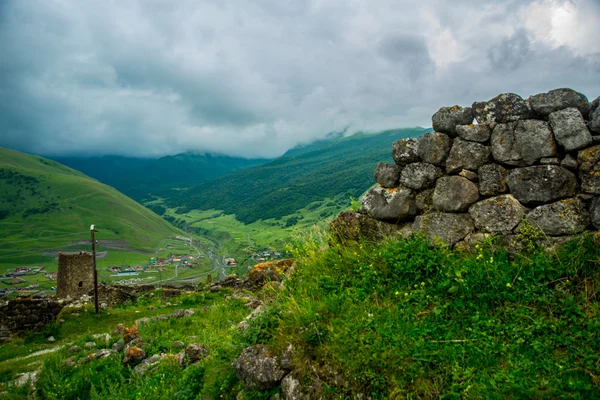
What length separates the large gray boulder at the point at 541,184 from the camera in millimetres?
6477

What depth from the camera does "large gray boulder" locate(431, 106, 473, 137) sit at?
8.16 metres

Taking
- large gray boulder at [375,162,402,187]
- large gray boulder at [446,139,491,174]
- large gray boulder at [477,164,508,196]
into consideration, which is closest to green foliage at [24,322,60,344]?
large gray boulder at [375,162,402,187]

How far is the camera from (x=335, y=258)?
26.2 feet

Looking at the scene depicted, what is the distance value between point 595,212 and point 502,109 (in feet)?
9.48

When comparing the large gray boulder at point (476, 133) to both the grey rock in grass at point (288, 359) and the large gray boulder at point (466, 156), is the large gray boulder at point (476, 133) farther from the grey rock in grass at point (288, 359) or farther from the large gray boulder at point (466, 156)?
the grey rock in grass at point (288, 359)

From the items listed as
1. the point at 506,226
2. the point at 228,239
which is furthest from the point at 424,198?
the point at 228,239

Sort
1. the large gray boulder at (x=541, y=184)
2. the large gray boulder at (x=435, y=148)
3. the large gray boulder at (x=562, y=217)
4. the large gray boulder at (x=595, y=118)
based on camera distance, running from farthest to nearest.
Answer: the large gray boulder at (x=435, y=148), the large gray boulder at (x=541, y=184), the large gray boulder at (x=595, y=118), the large gray boulder at (x=562, y=217)

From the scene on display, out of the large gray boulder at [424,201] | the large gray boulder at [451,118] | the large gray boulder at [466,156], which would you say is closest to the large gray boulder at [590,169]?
the large gray boulder at [466,156]

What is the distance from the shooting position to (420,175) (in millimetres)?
8383

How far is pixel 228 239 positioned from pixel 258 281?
184m

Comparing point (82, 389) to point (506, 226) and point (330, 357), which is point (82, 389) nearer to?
point (330, 357)

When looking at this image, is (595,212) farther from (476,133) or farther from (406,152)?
(406,152)

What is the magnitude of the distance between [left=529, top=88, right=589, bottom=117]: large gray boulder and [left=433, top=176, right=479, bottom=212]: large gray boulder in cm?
208

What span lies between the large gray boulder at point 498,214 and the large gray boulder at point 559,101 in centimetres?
200
